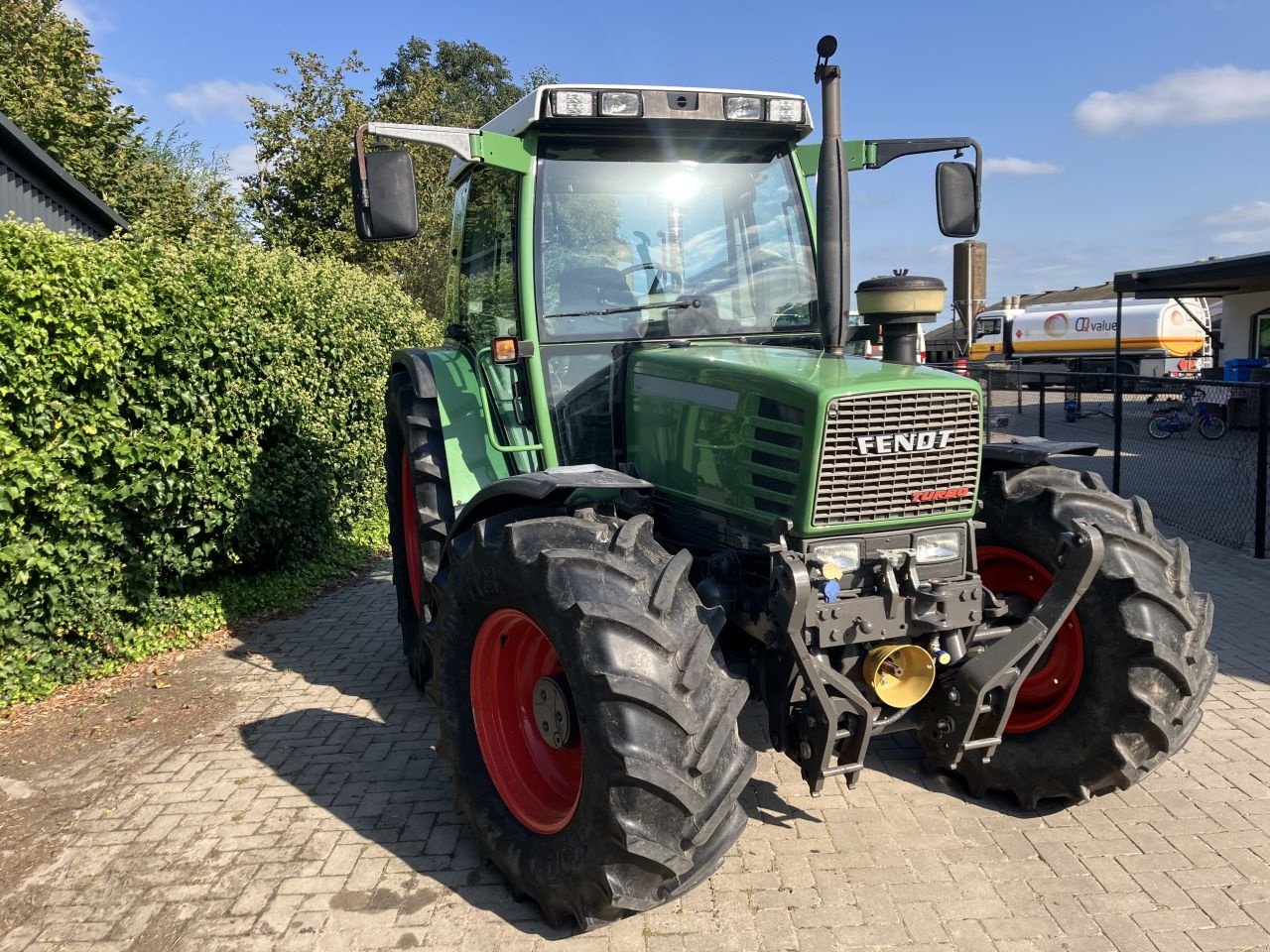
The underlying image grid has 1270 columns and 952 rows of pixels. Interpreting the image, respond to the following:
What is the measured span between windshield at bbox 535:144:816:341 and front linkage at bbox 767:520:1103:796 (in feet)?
4.60

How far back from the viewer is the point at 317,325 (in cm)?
705

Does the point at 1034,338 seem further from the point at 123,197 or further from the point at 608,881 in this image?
the point at 608,881

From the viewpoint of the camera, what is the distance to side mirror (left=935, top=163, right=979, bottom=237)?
12.8 ft

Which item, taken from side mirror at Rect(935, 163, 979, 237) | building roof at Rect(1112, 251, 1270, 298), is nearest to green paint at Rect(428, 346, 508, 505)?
side mirror at Rect(935, 163, 979, 237)

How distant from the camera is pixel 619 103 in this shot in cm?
360

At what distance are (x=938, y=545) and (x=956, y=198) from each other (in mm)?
1639

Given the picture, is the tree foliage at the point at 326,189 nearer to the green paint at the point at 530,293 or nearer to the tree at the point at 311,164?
the tree at the point at 311,164

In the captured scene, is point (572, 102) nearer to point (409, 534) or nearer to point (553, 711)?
point (553, 711)

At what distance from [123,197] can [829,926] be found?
740 inches

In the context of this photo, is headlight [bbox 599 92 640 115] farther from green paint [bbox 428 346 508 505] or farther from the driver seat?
green paint [bbox 428 346 508 505]

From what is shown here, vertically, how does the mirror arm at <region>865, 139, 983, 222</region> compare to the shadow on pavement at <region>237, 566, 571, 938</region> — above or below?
above

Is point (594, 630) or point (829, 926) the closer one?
point (594, 630)

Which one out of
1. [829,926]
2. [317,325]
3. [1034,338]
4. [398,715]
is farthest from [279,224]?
[1034,338]

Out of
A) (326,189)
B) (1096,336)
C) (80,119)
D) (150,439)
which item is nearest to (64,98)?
(80,119)
